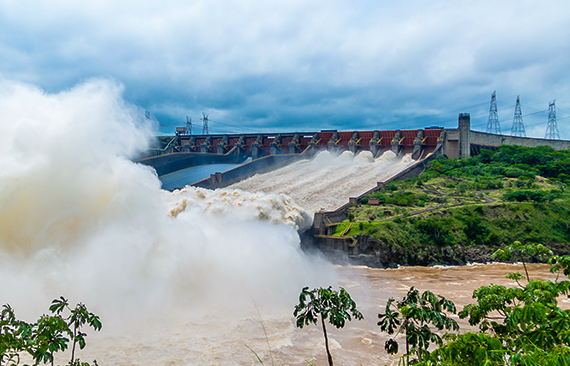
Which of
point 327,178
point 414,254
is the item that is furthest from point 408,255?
point 327,178

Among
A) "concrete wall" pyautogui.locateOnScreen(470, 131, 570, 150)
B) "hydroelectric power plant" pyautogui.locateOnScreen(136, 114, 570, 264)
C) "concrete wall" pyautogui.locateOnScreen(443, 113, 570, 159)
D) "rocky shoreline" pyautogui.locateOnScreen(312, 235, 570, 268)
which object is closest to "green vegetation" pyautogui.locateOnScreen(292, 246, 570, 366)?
"rocky shoreline" pyautogui.locateOnScreen(312, 235, 570, 268)

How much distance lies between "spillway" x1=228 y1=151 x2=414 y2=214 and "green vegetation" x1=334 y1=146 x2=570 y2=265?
324cm

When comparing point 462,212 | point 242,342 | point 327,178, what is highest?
point 327,178

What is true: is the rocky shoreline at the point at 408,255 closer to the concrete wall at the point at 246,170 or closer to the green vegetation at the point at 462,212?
the green vegetation at the point at 462,212

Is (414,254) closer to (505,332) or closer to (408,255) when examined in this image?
(408,255)

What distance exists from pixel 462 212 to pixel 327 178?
48.9ft

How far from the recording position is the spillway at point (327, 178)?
44125 millimetres

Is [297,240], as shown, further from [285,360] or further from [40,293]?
[40,293]

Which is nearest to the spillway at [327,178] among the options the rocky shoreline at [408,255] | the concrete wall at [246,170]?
the concrete wall at [246,170]

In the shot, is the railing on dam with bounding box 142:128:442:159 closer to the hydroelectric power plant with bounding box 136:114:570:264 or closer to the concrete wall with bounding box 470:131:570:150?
the hydroelectric power plant with bounding box 136:114:570:264

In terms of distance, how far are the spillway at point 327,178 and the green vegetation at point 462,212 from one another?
3240mm

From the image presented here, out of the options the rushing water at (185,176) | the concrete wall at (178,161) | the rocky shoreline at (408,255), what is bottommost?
the rocky shoreline at (408,255)

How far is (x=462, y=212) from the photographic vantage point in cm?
4047

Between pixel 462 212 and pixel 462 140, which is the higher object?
pixel 462 140
